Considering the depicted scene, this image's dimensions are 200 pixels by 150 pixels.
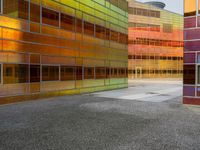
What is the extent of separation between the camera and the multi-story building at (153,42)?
59.8 metres

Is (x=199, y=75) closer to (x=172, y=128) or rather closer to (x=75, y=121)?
(x=172, y=128)

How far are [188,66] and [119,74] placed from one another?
614 inches

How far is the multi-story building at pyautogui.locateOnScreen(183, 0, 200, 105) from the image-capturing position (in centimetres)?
1373

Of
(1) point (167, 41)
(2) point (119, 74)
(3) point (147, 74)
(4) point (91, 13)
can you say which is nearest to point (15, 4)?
(4) point (91, 13)

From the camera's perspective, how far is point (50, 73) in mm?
17594

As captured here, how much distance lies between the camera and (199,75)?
541 inches

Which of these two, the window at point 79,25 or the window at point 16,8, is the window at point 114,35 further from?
the window at point 16,8

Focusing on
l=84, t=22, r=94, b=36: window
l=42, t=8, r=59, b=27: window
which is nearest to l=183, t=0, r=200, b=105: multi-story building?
l=84, t=22, r=94, b=36: window

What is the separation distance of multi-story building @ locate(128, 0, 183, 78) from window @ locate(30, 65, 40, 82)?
45107 mm

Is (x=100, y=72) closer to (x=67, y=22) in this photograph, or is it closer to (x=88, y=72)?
(x=88, y=72)

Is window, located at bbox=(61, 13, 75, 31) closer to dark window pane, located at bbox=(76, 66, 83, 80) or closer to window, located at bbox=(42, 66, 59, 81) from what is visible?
dark window pane, located at bbox=(76, 66, 83, 80)

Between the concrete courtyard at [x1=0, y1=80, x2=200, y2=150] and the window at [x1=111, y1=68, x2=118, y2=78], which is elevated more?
the window at [x1=111, y1=68, x2=118, y2=78]

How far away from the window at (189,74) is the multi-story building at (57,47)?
11095 mm

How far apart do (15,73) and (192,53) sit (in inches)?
528
